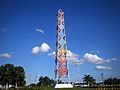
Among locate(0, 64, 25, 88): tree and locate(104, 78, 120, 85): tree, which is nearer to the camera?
locate(0, 64, 25, 88): tree

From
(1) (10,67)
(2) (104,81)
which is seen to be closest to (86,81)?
(2) (104,81)

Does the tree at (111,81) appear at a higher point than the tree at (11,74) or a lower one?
lower

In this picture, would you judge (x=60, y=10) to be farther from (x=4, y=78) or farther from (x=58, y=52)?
(x=4, y=78)

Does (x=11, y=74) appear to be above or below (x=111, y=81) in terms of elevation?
above

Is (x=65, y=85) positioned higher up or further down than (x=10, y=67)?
further down

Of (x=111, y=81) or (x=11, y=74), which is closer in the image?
(x=11, y=74)

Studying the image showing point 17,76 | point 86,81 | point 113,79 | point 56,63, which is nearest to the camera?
point 56,63

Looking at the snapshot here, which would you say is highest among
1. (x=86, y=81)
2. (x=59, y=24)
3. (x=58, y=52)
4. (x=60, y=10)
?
(x=60, y=10)

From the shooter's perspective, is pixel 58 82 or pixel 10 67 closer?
pixel 58 82

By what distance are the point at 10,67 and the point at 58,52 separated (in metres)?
27.1

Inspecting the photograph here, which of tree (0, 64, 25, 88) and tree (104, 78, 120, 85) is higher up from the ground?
tree (0, 64, 25, 88)

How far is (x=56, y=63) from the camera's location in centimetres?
8131

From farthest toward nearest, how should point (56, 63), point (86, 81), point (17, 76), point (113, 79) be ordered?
1. point (86, 81)
2. point (113, 79)
3. point (17, 76)
4. point (56, 63)

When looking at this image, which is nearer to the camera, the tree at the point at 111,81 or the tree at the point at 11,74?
the tree at the point at 11,74
